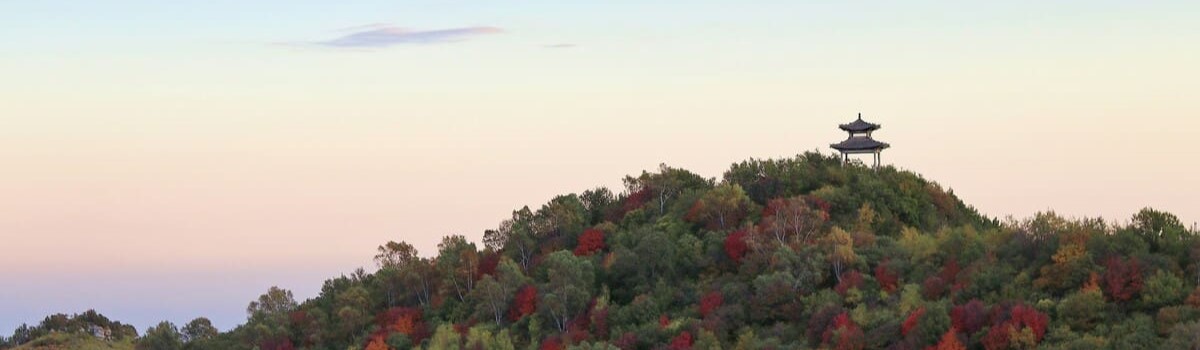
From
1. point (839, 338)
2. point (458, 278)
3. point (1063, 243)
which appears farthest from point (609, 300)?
point (1063, 243)

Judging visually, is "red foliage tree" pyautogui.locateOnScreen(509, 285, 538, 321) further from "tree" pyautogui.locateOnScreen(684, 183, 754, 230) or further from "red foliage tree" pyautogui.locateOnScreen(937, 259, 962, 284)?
"red foliage tree" pyautogui.locateOnScreen(937, 259, 962, 284)

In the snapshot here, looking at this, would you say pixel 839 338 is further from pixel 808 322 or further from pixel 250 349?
pixel 250 349

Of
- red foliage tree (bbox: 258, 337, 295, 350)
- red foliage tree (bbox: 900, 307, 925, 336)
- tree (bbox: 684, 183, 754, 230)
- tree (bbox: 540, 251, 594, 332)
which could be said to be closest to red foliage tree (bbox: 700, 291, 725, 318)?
tree (bbox: 540, 251, 594, 332)

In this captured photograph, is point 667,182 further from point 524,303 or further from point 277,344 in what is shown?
point 277,344

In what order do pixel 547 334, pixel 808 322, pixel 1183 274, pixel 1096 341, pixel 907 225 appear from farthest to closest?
pixel 907 225 → pixel 547 334 → pixel 808 322 → pixel 1183 274 → pixel 1096 341

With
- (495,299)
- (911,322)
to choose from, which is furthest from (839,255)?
(495,299)

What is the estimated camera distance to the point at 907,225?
4075 inches

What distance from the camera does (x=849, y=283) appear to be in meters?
89.4

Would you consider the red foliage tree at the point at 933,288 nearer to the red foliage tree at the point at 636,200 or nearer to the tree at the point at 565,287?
the tree at the point at 565,287

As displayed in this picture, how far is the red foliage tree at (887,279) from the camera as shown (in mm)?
89125

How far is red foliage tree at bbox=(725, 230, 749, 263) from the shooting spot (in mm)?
96875

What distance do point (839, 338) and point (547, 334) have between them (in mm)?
18361

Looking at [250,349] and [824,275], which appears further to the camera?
[250,349]

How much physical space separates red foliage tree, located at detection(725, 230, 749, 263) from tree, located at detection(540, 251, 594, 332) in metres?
7.52
